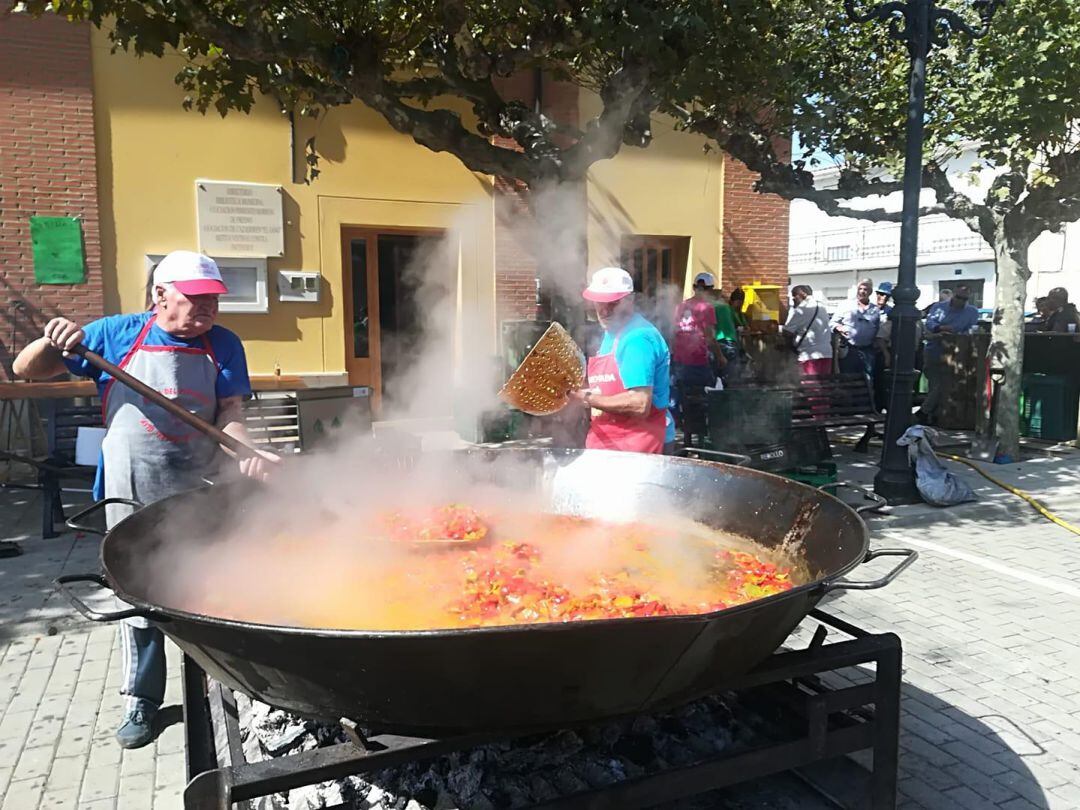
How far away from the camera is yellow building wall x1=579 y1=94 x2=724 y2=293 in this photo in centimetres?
1089

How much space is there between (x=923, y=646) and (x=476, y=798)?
271cm

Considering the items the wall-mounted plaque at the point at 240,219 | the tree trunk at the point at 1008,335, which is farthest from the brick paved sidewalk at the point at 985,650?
the wall-mounted plaque at the point at 240,219

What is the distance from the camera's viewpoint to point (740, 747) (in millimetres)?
2205

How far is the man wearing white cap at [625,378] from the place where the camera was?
12.4 feet

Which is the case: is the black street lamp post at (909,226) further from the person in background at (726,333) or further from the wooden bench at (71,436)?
the wooden bench at (71,436)

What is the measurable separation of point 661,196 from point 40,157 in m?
7.70

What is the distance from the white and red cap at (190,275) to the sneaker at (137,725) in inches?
66.1

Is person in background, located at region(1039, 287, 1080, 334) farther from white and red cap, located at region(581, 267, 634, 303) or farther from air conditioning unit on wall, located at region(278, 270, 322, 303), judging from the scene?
air conditioning unit on wall, located at region(278, 270, 322, 303)

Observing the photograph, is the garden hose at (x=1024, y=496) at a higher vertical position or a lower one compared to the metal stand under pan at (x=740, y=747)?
lower

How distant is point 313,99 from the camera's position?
5.46m

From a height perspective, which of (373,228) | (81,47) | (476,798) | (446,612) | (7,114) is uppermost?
(81,47)

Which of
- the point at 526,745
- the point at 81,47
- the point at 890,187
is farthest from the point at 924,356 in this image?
the point at 81,47

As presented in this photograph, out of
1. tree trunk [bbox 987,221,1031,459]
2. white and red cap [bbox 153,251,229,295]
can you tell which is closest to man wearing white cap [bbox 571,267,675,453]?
white and red cap [bbox 153,251,229,295]

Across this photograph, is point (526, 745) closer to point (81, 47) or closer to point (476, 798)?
point (476, 798)
